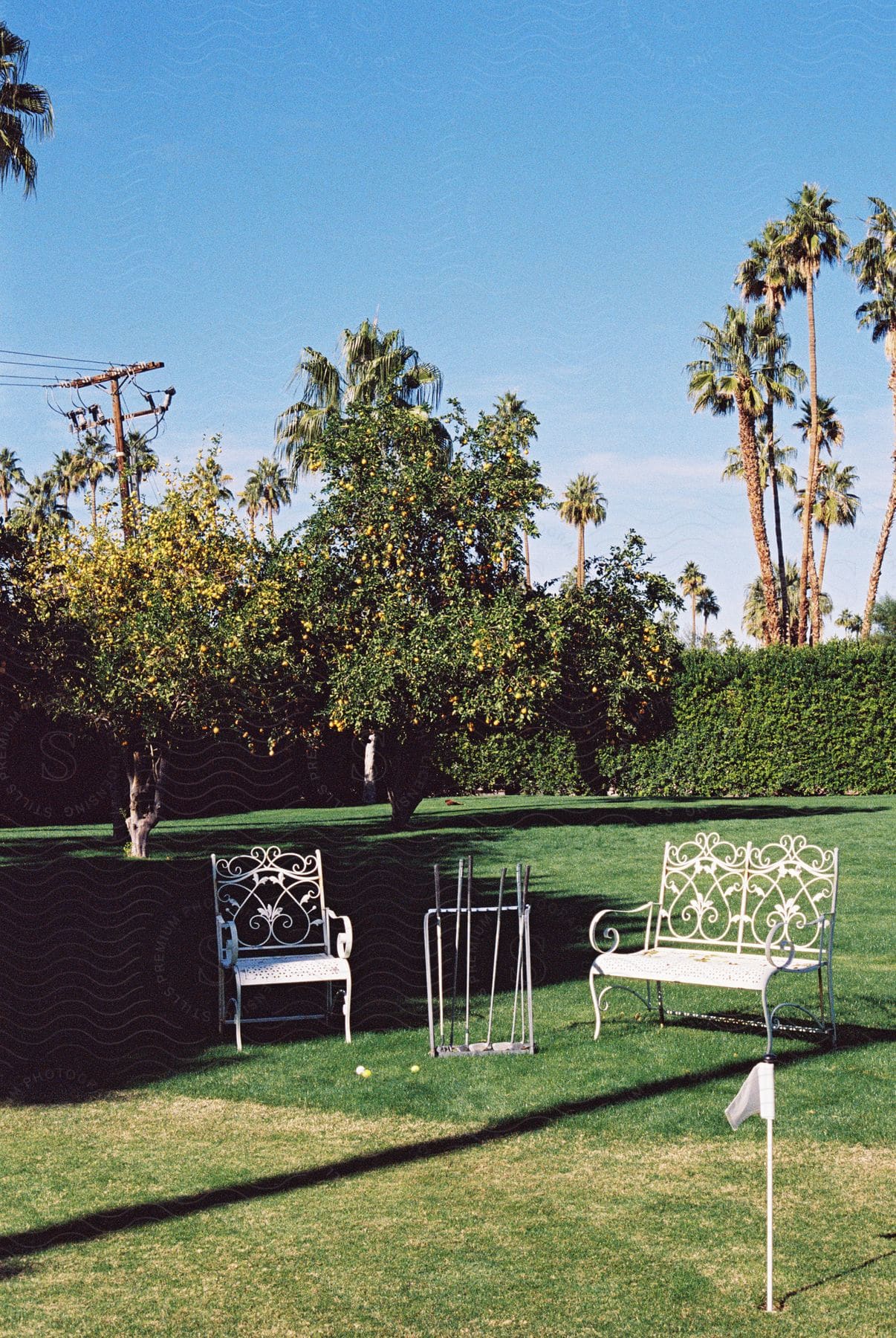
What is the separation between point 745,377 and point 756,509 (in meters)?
3.56

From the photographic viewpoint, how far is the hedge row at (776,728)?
26.3m

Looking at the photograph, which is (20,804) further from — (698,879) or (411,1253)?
(411,1253)

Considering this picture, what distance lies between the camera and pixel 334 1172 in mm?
4906

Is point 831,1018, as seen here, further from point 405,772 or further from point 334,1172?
point 405,772

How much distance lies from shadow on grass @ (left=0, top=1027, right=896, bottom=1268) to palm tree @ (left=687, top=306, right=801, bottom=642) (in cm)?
2682

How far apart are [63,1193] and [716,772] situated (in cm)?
2341

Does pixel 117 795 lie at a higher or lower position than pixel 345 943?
higher

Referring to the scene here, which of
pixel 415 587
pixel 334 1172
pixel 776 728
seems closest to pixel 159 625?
pixel 415 587

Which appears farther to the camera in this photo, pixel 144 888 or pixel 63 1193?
pixel 144 888

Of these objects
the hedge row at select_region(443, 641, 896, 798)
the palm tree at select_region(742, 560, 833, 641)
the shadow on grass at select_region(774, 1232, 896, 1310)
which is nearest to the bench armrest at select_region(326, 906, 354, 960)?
the shadow on grass at select_region(774, 1232, 896, 1310)

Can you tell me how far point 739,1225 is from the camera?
4242 millimetres

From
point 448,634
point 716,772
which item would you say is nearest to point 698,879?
point 448,634

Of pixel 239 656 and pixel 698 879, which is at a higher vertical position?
pixel 239 656

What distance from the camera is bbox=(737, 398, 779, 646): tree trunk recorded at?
100ft
